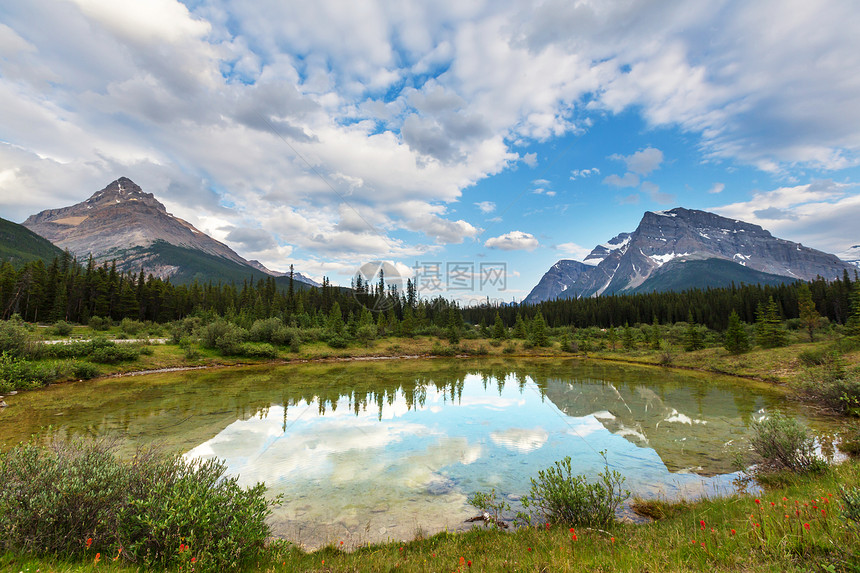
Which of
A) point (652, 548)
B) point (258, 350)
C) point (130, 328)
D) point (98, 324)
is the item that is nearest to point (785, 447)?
point (652, 548)

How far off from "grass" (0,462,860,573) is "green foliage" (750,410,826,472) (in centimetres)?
147

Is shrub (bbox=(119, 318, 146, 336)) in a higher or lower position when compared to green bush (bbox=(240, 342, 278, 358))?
higher

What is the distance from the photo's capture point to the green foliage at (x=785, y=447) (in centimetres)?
1007

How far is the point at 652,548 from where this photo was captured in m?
5.74

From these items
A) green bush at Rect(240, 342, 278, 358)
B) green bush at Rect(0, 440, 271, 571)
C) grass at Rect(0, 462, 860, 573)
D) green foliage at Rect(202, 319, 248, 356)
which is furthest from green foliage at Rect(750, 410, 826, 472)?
green foliage at Rect(202, 319, 248, 356)

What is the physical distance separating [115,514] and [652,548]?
360 inches

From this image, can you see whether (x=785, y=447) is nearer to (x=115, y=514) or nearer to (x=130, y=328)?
(x=115, y=514)

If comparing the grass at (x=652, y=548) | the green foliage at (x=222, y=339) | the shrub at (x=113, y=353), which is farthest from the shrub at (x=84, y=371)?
the grass at (x=652, y=548)

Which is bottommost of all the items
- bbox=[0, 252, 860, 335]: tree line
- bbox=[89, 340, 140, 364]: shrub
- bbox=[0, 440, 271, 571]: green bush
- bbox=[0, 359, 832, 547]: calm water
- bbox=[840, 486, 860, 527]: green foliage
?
bbox=[0, 359, 832, 547]: calm water

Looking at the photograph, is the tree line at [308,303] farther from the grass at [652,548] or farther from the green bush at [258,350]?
the grass at [652,548]

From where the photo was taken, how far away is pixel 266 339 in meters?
56.6

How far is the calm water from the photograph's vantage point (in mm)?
10883

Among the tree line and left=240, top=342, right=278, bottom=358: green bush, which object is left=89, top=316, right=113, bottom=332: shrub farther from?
left=240, top=342, right=278, bottom=358: green bush

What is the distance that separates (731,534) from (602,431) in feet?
45.0
